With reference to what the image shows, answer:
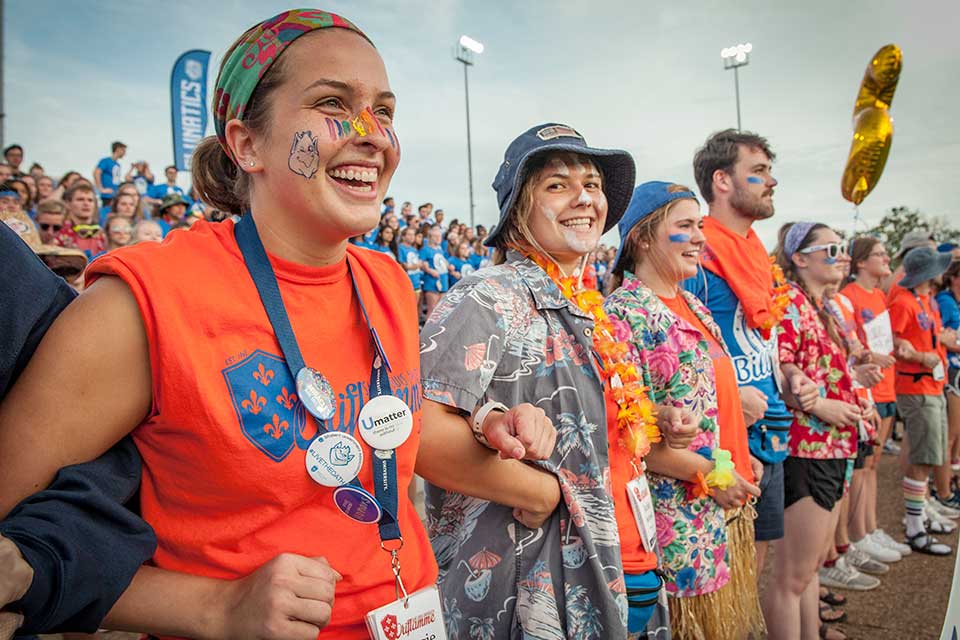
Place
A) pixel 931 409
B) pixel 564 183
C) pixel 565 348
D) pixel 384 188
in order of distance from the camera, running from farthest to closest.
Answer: pixel 931 409 → pixel 564 183 → pixel 565 348 → pixel 384 188

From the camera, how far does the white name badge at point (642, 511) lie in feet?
6.64

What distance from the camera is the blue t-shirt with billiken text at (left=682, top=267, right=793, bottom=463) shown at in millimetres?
3166

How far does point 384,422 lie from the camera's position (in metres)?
1.28

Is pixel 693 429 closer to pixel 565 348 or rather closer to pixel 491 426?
pixel 565 348

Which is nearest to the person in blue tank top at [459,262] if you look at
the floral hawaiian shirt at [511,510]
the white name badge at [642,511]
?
the white name badge at [642,511]

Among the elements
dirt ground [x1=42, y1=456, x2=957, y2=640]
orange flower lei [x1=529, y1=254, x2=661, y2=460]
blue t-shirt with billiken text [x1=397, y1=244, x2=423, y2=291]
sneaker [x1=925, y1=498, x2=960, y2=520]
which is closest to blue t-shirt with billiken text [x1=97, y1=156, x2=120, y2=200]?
blue t-shirt with billiken text [x1=397, y1=244, x2=423, y2=291]

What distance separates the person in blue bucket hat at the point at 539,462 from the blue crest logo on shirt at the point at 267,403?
0.50 m

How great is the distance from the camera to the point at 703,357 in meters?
2.53

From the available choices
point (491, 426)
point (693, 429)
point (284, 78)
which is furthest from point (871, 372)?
point (284, 78)

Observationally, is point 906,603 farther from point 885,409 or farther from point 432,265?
point 432,265

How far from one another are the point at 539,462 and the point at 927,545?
4956 mm

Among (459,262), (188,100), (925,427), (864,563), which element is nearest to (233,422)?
(864,563)

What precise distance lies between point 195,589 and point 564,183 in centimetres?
166

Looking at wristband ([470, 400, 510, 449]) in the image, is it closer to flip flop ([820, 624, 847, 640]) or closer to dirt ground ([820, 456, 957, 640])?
flip flop ([820, 624, 847, 640])
